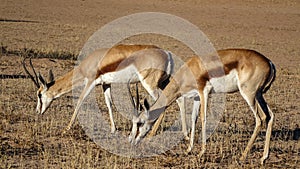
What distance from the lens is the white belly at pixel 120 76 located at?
35.1 ft

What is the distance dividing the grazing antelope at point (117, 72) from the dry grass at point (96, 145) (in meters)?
0.61

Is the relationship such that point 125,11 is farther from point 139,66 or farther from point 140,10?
point 139,66

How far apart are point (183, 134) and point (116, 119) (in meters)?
1.80

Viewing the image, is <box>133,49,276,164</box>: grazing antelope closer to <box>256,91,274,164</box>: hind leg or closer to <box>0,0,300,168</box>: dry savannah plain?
<box>256,91,274,164</box>: hind leg

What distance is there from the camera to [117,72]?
1070 centimetres

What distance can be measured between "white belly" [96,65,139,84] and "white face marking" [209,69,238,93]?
2127mm

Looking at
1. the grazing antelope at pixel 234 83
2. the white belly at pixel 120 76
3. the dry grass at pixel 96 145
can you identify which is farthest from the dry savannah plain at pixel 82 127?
the white belly at pixel 120 76

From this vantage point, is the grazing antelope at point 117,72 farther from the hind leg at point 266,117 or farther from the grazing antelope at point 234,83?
the hind leg at point 266,117

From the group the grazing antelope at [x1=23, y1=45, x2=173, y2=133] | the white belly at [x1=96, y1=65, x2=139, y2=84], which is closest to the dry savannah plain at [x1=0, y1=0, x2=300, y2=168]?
the grazing antelope at [x1=23, y1=45, x2=173, y2=133]

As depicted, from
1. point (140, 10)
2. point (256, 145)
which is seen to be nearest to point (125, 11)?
point (140, 10)

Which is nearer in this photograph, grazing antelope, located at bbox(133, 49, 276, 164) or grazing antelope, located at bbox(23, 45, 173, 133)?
grazing antelope, located at bbox(133, 49, 276, 164)

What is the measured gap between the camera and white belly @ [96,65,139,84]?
10695 mm

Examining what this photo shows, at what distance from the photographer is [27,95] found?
13.4 m

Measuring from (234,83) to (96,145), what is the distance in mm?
2486
